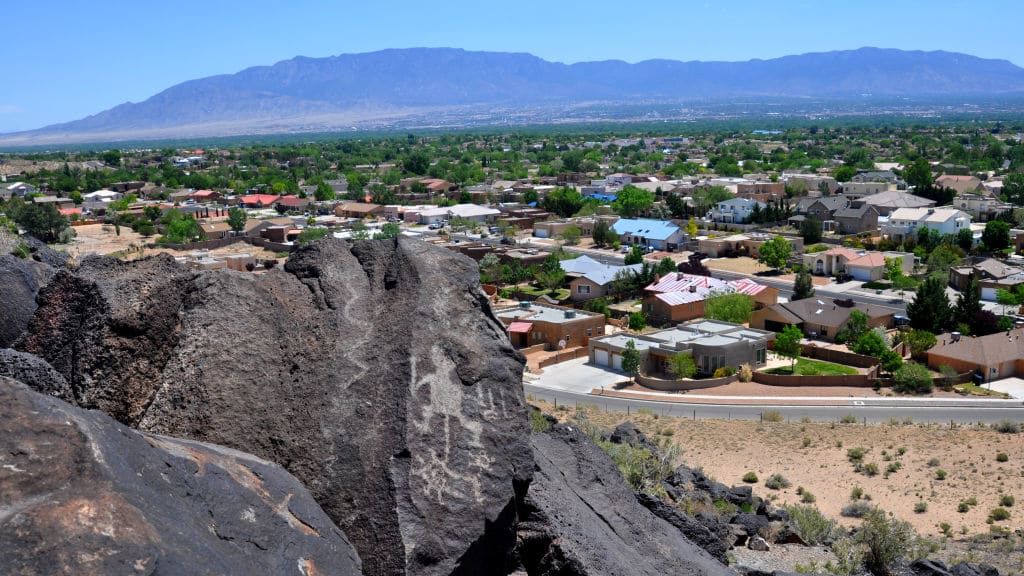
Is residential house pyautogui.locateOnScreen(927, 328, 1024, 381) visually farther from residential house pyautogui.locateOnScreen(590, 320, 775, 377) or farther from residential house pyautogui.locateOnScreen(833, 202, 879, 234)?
residential house pyautogui.locateOnScreen(833, 202, 879, 234)

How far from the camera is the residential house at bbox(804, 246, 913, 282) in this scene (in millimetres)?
56000

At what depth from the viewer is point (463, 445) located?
26.7 ft

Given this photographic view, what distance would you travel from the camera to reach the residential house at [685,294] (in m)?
45.0

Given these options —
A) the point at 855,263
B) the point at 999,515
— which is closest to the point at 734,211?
the point at 855,263

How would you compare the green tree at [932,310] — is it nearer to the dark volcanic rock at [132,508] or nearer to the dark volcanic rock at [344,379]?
the dark volcanic rock at [344,379]

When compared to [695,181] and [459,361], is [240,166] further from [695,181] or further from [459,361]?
[459,361]

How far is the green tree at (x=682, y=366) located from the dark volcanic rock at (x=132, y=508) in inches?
1185

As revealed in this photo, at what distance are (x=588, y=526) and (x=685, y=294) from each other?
1466 inches

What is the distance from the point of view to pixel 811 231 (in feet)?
229

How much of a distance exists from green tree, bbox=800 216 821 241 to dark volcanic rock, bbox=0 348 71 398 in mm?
67129

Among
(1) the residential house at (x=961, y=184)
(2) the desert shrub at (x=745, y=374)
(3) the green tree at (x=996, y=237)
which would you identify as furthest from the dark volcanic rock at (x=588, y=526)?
(1) the residential house at (x=961, y=184)

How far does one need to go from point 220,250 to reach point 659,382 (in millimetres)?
42410

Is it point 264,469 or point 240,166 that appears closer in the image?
point 264,469

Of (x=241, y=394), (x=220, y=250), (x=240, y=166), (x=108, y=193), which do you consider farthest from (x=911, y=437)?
(x=240, y=166)
